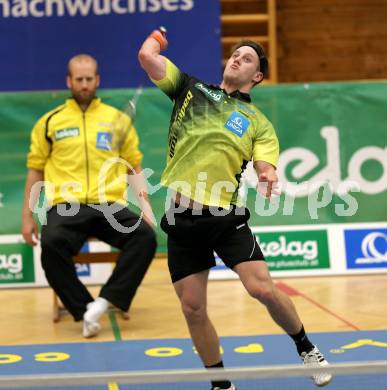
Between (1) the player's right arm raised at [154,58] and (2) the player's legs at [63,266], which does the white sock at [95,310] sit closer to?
(2) the player's legs at [63,266]

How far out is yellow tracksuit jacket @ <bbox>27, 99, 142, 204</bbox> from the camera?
634 cm

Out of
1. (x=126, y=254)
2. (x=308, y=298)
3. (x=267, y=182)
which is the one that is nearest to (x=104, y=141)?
(x=126, y=254)

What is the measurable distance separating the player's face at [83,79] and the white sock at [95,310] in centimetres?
157

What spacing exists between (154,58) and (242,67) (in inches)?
18.8

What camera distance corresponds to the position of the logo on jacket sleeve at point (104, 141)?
6414 mm

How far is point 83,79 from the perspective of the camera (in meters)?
6.43

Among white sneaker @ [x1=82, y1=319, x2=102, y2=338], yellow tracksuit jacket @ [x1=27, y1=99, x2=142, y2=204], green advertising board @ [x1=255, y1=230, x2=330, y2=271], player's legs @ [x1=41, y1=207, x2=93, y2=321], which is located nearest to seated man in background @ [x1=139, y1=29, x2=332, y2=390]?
white sneaker @ [x1=82, y1=319, x2=102, y2=338]

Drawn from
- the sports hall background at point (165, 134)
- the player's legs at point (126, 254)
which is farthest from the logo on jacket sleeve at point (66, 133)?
the sports hall background at point (165, 134)

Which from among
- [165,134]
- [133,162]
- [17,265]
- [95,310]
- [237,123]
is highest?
[165,134]

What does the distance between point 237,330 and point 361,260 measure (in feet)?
7.27

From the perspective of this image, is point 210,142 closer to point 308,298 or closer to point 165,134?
point 308,298

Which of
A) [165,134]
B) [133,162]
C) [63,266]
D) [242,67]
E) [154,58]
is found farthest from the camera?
[165,134]

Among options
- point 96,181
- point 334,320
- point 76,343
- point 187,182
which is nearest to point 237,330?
point 334,320

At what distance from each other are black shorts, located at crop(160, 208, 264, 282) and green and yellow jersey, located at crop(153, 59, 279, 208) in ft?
0.30
